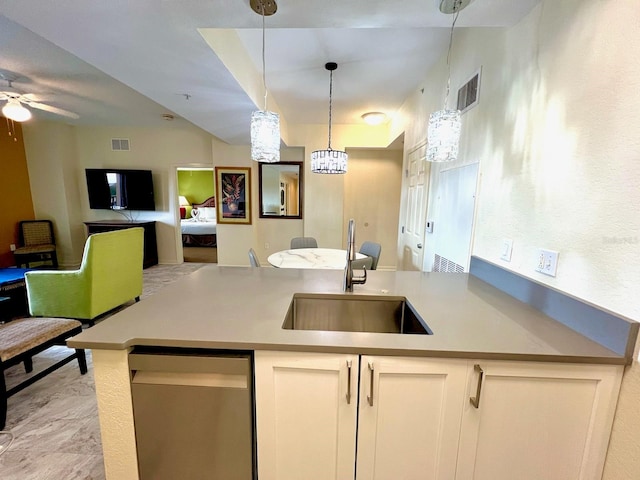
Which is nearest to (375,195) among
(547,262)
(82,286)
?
(547,262)

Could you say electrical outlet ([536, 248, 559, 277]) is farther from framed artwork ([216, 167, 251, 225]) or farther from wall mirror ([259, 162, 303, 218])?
framed artwork ([216, 167, 251, 225])

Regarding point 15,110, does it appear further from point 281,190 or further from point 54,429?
point 281,190

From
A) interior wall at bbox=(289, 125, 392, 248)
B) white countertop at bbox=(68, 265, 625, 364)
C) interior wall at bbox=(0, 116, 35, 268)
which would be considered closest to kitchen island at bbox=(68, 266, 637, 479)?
white countertop at bbox=(68, 265, 625, 364)

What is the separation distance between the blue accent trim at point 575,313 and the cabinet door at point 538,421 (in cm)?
9

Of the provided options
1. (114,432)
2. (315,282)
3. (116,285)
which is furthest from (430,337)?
(116,285)

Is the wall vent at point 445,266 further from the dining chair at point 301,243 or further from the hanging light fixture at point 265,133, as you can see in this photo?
the dining chair at point 301,243

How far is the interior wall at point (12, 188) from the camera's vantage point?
14.6 feet

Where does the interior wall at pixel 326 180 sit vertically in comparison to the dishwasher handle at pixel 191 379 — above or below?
above

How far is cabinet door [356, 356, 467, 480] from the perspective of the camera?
2.86 ft

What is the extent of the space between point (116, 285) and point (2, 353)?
55.9 inches

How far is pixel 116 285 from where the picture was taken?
290 centimetres

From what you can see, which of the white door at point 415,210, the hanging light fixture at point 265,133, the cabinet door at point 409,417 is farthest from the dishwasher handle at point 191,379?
the white door at point 415,210

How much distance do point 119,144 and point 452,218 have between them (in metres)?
6.20

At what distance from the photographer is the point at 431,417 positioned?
907 millimetres
